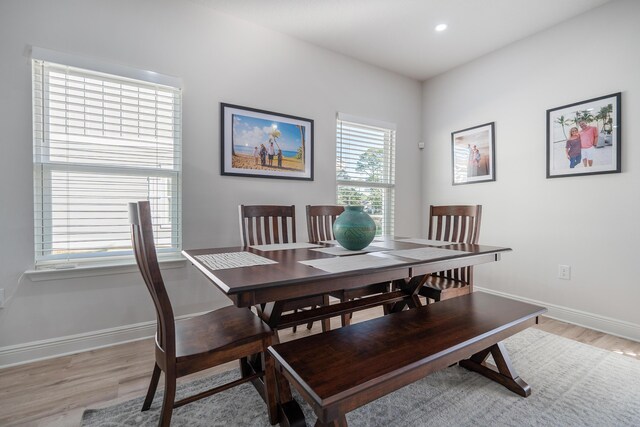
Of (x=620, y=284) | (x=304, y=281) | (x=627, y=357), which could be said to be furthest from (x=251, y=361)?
(x=620, y=284)

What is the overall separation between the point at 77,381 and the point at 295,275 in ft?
5.24

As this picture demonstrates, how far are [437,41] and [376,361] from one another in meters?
3.21

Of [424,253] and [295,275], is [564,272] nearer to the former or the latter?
[424,253]

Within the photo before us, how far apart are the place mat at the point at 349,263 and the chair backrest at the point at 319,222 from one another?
94 cm

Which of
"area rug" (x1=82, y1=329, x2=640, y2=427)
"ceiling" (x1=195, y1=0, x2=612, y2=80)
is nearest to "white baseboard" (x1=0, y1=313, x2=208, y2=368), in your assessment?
"area rug" (x1=82, y1=329, x2=640, y2=427)

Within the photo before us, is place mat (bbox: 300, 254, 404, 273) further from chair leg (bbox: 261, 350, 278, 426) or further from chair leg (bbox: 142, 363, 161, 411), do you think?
chair leg (bbox: 142, 363, 161, 411)

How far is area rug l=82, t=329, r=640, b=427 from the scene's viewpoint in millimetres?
1396

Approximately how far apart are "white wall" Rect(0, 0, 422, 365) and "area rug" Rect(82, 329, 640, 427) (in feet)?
3.09

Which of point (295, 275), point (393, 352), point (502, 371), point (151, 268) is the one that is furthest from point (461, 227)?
point (151, 268)

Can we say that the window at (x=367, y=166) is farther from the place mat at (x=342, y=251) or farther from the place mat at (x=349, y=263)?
the place mat at (x=349, y=263)

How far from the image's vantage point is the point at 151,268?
3.61 ft

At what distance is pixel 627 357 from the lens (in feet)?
6.56

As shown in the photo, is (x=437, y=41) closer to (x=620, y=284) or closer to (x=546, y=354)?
(x=620, y=284)

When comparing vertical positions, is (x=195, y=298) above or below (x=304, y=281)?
below
